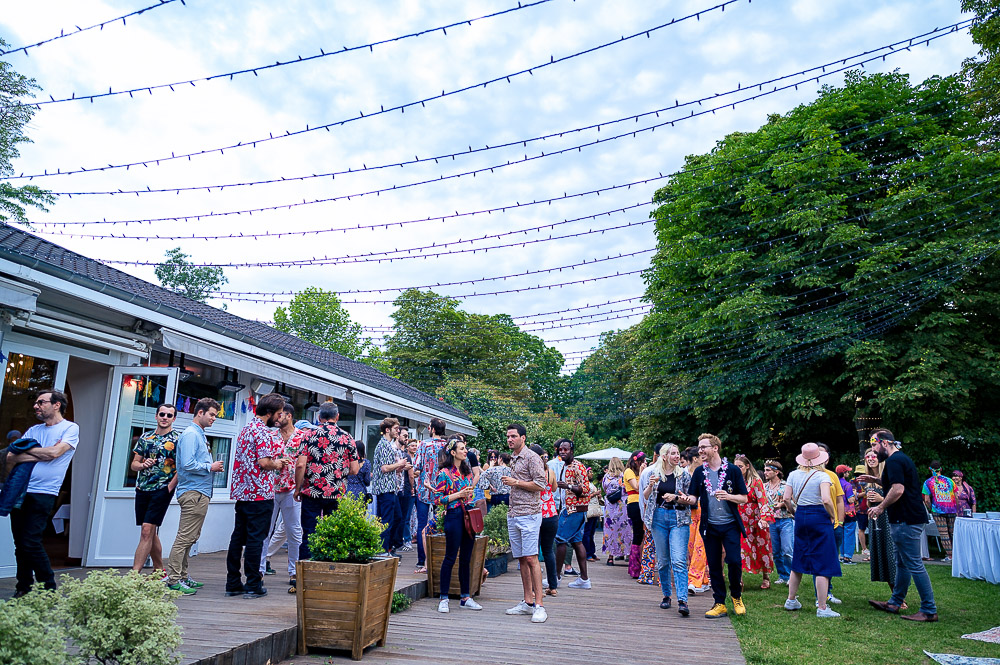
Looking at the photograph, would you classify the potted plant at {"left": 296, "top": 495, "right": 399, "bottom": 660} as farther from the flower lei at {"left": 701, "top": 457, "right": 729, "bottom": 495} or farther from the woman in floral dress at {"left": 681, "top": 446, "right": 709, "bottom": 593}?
the woman in floral dress at {"left": 681, "top": 446, "right": 709, "bottom": 593}

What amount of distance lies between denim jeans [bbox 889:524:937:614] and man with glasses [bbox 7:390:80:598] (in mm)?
7383

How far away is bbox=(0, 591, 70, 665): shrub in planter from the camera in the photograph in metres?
2.46

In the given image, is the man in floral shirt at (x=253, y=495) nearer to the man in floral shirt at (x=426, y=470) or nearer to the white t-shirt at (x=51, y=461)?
the white t-shirt at (x=51, y=461)

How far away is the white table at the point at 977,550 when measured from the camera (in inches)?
369

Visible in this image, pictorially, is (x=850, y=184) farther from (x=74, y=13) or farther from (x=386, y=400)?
(x=74, y=13)

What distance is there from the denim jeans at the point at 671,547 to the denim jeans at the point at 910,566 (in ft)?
6.79

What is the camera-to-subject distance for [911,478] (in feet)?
21.7

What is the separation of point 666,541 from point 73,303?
652cm

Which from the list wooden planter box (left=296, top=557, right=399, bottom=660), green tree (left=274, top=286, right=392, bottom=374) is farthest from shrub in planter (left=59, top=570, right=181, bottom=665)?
green tree (left=274, top=286, right=392, bottom=374)

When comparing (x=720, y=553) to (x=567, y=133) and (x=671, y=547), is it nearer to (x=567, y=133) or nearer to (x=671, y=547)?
(x=671, y=547)

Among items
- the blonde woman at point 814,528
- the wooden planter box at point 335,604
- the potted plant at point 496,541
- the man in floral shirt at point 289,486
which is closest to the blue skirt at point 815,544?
the blonde woman at point 814,528

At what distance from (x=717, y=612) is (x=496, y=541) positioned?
3.65m

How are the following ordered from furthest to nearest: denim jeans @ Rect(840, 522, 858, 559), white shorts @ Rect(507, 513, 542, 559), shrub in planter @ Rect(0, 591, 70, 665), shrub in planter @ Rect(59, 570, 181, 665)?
denim jeans @ Rect(840, 522, 858, 559) → white shorts @ Rect(507, 513, 542, 559) → shrub in planter @ Rect(59, 570, 181, 665) → shrub in planter @ Rect(0, 591, 70, 665)

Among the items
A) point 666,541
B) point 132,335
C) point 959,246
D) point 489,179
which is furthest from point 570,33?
point 959,246
